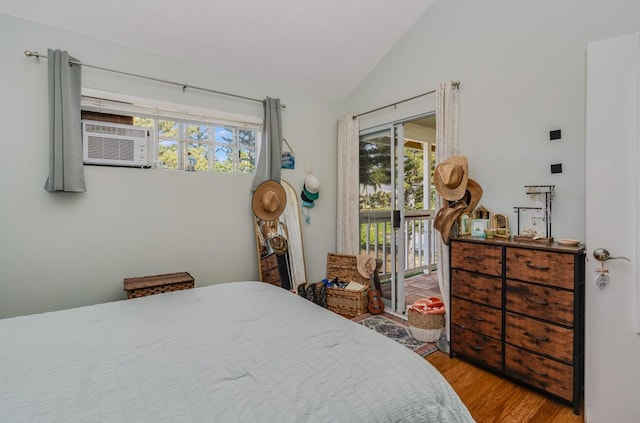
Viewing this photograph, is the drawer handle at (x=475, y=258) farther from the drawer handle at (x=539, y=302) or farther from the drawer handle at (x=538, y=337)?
the drawer handle at (x=538, y=337)

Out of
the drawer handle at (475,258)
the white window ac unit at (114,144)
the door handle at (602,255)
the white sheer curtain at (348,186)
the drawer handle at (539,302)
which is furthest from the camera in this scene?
the white sheer curtain at (348,186)

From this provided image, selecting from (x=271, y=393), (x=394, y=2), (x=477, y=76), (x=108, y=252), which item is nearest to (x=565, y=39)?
(x=477, y=76)

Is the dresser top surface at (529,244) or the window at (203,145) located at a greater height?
the window at (203,145)

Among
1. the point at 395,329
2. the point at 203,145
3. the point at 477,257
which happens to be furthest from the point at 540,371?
the point at 203,145

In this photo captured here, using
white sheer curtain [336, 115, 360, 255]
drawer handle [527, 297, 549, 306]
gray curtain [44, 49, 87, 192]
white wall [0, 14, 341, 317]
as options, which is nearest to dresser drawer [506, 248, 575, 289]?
drawer handle [527, 297, 549, 306]

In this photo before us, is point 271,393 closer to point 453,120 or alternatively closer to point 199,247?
point 199,247

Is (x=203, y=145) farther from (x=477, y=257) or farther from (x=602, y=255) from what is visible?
(x=602, y=255)

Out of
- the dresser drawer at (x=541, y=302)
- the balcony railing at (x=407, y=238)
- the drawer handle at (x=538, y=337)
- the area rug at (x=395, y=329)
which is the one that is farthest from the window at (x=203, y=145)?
the drawer handle at (x=538, y=337)

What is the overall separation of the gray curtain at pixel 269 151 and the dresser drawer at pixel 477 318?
2.09 meters

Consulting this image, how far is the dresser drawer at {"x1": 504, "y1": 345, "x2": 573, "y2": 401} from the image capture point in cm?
187

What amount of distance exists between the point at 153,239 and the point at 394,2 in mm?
3065

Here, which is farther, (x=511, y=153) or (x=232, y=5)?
(x=232, y=5)

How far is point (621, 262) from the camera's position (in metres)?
1.65

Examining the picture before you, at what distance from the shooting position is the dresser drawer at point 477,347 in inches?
87.0
